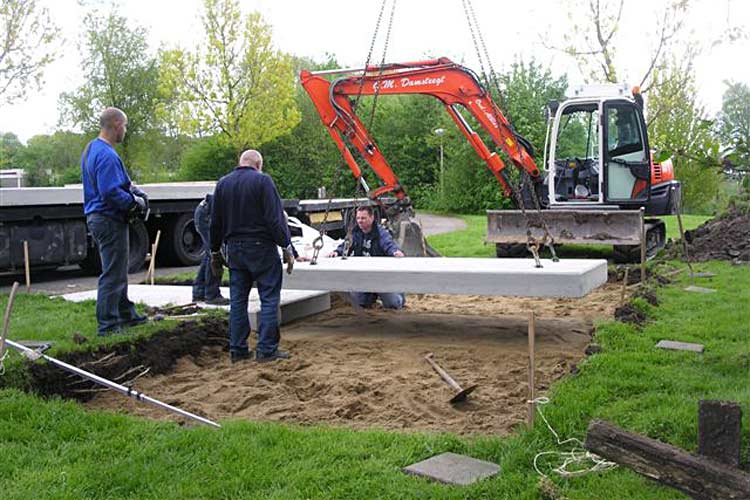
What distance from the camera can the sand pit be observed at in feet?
18.1

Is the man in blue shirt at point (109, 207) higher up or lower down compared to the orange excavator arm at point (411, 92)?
lower down

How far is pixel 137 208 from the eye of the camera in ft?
23.8

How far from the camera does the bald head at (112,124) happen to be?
7.20 meters

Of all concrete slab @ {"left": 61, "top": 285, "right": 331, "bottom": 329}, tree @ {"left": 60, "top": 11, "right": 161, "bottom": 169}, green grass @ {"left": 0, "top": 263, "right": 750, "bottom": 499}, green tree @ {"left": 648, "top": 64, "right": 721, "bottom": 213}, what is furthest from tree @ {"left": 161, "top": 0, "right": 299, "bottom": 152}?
green grass @ {"left": 0, "top": 263, "right": 750, "bottom": 499}

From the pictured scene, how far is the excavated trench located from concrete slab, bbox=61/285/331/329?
217mm

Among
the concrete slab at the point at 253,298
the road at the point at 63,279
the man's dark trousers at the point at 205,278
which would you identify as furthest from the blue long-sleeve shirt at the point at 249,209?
the road at the point at 63,279

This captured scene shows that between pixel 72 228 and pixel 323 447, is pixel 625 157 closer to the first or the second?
pixel 72 228

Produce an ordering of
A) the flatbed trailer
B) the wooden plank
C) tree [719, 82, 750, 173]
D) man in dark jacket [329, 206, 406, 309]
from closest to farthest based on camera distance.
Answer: the wooden plank
tree [719, 82, 750, 173]
man in dark jacket [329, 206, 406, 309]
the flatbed trailer

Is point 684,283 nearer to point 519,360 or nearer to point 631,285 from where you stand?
point 631,285

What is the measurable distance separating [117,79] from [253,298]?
26911 millimetres

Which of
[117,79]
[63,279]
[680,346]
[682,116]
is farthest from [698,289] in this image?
[117,79]

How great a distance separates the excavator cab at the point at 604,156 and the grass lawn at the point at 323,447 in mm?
8747

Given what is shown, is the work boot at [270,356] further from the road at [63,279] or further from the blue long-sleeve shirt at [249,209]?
the road at [63,279]

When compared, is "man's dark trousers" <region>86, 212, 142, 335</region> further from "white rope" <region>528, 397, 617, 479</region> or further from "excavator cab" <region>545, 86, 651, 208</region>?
"excavator cab" <region>545, 86, 651, 208</region>
